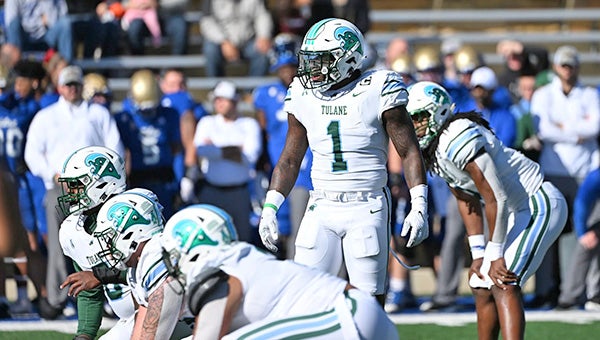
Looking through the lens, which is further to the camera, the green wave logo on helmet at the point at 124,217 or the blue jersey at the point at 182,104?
the blue jersey at the point at 182,104

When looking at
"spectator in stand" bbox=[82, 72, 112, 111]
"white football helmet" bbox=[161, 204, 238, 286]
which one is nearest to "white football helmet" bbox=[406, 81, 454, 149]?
"white football helmet" bbox=[161, 204, 238, 286]

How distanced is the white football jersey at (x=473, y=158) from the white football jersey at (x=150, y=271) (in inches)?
68.7

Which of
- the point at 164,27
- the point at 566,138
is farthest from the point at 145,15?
the point at 566,138

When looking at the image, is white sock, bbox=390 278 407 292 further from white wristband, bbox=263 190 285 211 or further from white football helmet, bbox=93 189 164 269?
white football helmet, bbox=93 189 164 269

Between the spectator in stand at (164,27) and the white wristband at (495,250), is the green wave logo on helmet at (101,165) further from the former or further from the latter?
the spectator in stand at (164,27)

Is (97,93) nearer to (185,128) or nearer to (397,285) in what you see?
(185,128)

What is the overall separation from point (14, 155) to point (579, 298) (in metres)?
4.18

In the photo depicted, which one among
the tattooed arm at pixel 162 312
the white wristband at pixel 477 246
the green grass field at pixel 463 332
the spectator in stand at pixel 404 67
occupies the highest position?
the spectator in stand at pixel 404 67

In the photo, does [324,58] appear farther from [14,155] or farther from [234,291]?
[14,155]

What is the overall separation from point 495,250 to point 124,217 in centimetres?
194

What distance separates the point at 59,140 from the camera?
8242 mm

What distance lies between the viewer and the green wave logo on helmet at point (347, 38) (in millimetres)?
5391

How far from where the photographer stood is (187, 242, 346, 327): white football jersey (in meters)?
4.05

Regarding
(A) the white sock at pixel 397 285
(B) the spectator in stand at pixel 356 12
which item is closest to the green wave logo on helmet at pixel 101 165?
(A) the white sock at pixel 397 285
